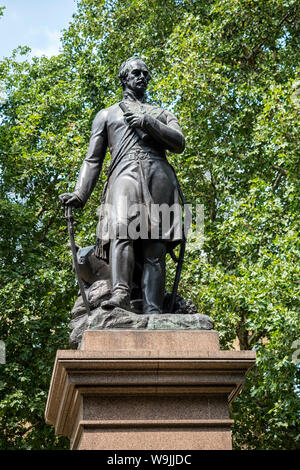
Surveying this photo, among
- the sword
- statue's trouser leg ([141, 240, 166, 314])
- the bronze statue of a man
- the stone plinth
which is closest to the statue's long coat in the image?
the bronze statue of a man

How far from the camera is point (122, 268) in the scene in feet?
23.8

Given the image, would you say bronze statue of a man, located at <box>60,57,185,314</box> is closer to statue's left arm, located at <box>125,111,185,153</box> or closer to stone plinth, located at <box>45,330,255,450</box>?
statue's left arm, located at <box>125,111,185,153</box>

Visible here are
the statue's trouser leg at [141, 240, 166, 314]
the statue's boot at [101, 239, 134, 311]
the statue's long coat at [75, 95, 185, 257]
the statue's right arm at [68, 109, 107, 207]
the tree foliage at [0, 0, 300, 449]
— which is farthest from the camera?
the tree foliage at [0, 0, 300, 449]

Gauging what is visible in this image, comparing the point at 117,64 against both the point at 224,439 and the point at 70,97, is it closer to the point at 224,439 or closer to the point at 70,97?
the point at 70,97

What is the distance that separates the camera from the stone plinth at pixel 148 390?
251 inches

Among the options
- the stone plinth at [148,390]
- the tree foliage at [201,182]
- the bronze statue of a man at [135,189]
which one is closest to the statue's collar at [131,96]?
the bronze statue of a man at [135,189]

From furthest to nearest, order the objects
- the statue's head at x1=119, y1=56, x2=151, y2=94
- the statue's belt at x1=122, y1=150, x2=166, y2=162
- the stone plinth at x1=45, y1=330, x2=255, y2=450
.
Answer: the statue's head at x1=119, y1=56, x2=151, y2=94 < the statue's belt at x1=122, y1=150, x2=166, y2=162 < the stone plinth at x1=45, y1=330, x2=255, y2=450

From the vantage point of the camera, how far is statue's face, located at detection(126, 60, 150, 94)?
8062mm

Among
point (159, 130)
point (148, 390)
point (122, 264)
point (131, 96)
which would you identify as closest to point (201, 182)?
point (131, 96)

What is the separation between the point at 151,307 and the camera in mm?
7230

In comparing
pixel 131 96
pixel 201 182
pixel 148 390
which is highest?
pixel 201 182

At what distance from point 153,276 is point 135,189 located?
807mm

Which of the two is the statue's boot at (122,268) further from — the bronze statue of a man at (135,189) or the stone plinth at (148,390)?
the stone plinth at (148,390)

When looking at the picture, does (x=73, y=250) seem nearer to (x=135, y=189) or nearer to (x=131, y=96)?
(x=135, y=189)
